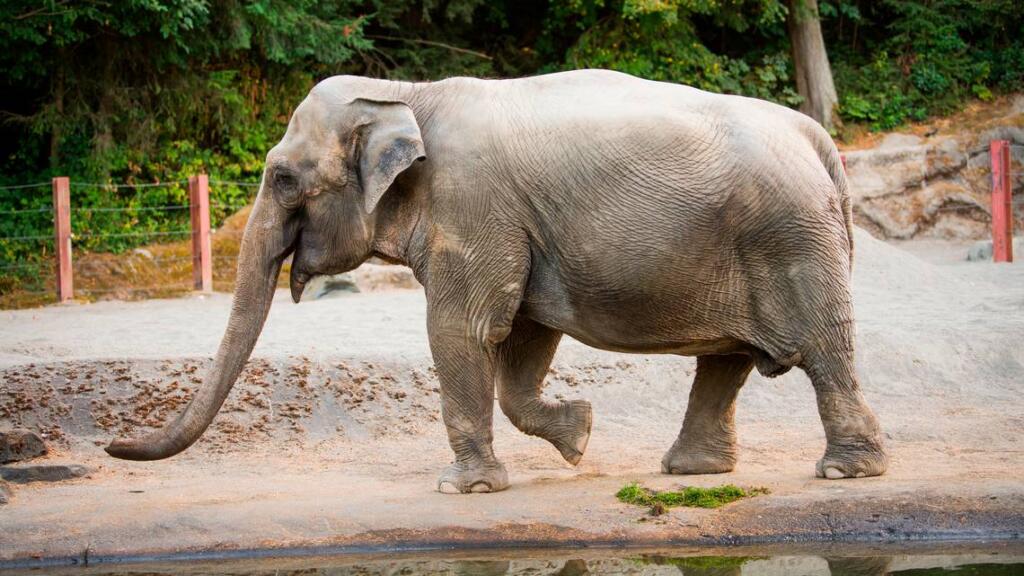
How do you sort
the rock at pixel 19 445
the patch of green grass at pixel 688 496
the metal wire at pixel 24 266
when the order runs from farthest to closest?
the metal wire at pixel 24 266
the rock at pixel 19 445
the patch of green grass at pixel 688 496

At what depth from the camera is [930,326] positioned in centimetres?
1086

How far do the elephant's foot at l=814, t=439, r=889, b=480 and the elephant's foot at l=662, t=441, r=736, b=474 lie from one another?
2.32 feet

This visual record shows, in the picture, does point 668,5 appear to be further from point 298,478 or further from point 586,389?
point 298,478

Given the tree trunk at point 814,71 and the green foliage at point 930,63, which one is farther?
the green foliage at point 930,63

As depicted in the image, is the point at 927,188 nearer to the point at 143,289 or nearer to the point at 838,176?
the point at 143,289

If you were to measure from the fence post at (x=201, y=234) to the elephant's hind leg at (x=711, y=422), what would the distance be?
431 inches

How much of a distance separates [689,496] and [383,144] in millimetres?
2258

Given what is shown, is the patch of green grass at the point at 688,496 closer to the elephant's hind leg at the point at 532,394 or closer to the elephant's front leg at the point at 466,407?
the elephant's front leg at the point at 466,407

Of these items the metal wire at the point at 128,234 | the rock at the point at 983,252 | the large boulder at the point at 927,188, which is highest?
the large boulder at the point at 927,188

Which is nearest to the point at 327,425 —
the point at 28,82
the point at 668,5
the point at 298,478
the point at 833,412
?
the point at 298,478

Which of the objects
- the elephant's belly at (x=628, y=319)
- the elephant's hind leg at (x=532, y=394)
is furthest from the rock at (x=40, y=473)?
the elephant's belly at (x=628, y=319)

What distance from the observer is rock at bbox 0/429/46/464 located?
8.08m

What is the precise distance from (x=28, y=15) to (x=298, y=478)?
11712 millimetres

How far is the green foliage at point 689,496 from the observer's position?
6445 millimetres
